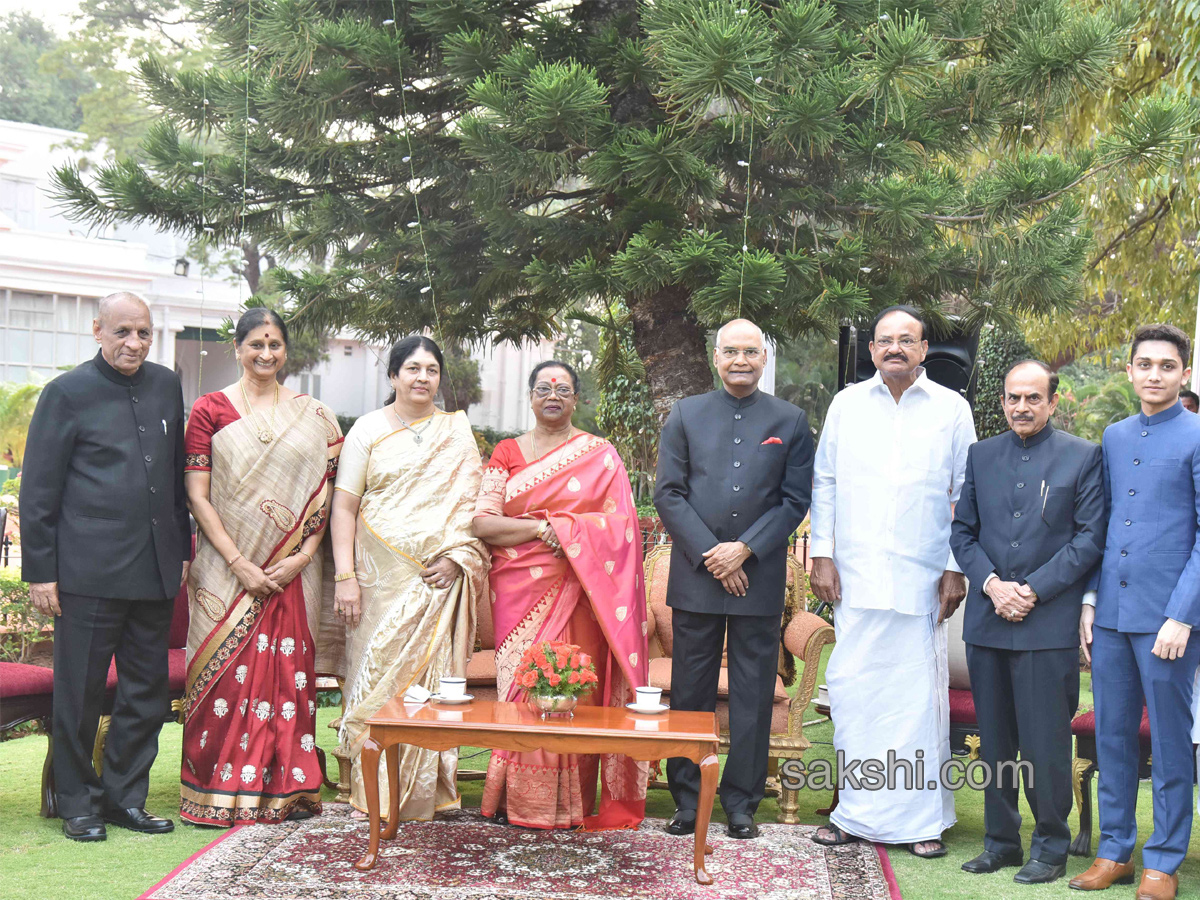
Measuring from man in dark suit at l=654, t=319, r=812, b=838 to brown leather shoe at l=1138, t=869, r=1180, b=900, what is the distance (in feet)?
4.01

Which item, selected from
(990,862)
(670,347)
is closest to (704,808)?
(990,862)

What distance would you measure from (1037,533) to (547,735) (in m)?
1.68

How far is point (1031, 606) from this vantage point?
3455 millimetres

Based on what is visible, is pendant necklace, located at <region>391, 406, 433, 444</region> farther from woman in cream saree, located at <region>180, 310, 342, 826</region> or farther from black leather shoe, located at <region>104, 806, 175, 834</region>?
black leather shoe, located at <region>104, 806, 175, 834</region>

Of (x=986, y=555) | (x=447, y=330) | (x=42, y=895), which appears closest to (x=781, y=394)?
(x=447, y=330)

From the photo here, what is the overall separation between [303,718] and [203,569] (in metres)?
0.64

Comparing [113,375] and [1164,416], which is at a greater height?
[113,375]

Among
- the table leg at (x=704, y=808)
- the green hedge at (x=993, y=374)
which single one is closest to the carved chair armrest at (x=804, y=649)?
the table leg at (x=704, y=808)

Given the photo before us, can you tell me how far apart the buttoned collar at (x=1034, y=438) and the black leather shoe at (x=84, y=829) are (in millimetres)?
3284

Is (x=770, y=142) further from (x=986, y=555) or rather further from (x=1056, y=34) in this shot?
(x=986, y=555)

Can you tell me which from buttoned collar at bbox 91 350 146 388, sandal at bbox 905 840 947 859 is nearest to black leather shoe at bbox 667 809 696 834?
sandal at bbox 905 840 947 859

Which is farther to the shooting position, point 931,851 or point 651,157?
point 651,157

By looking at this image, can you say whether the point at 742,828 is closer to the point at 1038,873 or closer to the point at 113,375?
the point at 1038,873

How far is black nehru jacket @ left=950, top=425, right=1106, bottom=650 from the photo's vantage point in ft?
11.3
